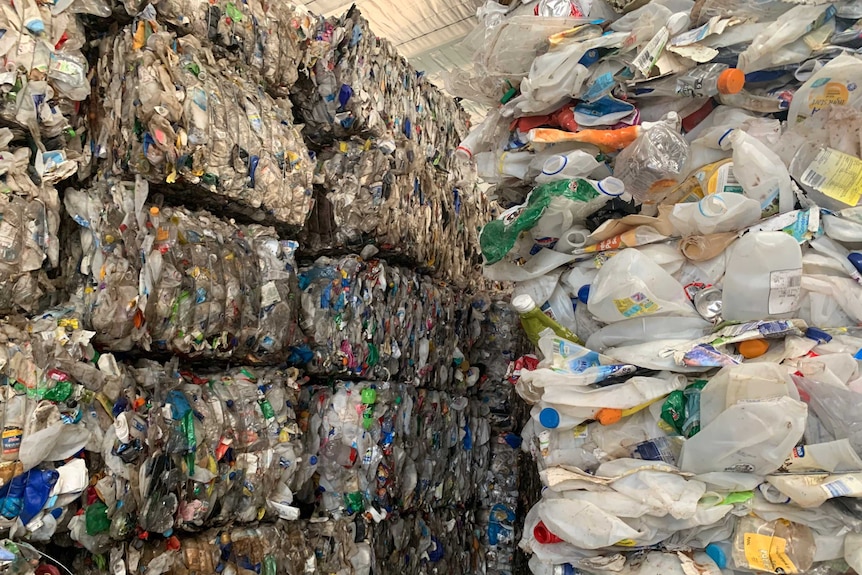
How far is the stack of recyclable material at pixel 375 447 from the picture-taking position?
6.34ft

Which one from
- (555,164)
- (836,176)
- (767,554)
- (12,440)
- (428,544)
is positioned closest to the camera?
(12,440)

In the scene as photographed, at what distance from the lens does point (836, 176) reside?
1.35 m

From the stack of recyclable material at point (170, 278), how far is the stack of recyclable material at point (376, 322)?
0.75ft

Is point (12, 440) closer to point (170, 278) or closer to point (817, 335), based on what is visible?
point (170, 278)

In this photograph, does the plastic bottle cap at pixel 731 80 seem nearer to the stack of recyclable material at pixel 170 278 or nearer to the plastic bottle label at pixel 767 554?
the plastic bottle label at pixel 767 554

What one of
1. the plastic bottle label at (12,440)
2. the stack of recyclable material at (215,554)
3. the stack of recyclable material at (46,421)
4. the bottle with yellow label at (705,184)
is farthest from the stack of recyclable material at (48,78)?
the bottle with yellow label at (705,184)

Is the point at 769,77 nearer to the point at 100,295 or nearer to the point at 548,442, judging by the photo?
the point at 548,442

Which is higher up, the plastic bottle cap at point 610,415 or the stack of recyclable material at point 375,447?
the plastic bottle cap at point 610,415

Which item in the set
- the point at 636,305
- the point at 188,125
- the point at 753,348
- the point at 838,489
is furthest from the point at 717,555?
the point at 188,125

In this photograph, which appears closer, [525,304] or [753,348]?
[753,348]

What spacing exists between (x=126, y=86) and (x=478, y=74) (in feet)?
3.05

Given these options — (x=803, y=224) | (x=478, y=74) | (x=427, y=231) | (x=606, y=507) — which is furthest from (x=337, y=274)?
(x=803, y=224)

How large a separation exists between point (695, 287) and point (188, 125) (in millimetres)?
1199

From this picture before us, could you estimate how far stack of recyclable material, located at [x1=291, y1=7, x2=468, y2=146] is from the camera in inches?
82.5
